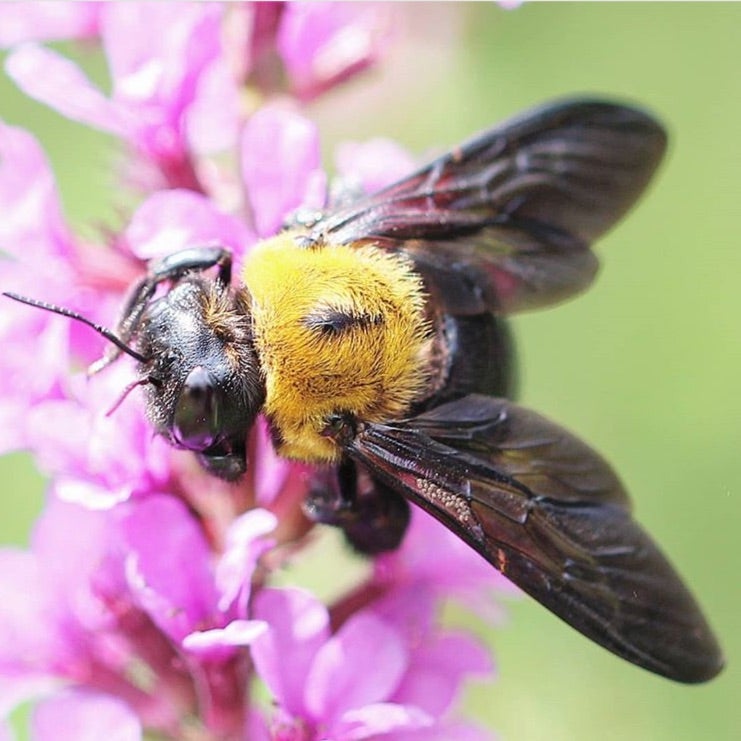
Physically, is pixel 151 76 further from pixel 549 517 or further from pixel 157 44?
pixel 549 517

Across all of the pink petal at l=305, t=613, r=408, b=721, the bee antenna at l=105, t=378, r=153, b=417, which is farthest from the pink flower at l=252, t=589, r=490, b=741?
the bee antenna at l=105, t=378, r=153, b=417

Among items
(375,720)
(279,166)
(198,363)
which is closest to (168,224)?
(279,166)

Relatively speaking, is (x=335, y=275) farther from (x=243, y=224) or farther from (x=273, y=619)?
(x=273, y=619)

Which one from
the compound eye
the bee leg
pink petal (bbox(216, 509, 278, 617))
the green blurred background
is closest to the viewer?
the compound eye

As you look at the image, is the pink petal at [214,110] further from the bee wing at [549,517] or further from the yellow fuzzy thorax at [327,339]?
the bee wing at [549,517]

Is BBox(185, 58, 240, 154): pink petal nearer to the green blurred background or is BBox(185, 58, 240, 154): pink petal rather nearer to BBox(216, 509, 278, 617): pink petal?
the green blurred background

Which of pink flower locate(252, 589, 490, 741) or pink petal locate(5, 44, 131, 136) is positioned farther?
pink petal locate(5, 44, 131, 136)

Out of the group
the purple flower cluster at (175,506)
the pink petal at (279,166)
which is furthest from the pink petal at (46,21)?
the pink petal at (279,166)
